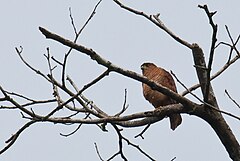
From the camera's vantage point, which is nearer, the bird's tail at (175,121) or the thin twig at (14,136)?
the thin twig at (14,136)

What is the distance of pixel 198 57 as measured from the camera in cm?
373

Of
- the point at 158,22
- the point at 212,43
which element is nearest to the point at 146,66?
the point at 158,22

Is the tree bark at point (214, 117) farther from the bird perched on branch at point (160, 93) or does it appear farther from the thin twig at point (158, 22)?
the bird perched on branch at point (160, 93)

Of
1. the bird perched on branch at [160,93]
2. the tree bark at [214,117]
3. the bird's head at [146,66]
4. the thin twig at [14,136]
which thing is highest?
the bird's head at [146,66]

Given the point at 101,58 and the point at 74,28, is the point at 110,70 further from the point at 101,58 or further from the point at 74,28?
the point at 74,28

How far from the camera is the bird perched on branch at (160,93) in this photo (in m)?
5.27

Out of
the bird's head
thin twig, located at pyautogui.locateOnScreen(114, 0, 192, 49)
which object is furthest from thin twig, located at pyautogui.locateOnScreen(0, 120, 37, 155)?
the bird's head

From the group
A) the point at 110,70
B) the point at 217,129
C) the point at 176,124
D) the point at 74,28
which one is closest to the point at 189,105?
the point at 217,129

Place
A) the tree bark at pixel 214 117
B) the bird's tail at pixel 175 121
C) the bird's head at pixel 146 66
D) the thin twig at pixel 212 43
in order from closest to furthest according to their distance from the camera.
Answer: the thin twig at pixel 212 43 → the tree bark at pixel 214 117 → the bird's tail at pixel 175 121 → the bird's head at pixel 146 66

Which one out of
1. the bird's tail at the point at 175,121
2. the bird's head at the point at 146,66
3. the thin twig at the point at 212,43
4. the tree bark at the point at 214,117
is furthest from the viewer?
the bird's head at the point at 146,66

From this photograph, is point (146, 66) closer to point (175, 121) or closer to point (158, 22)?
point (175, 121)

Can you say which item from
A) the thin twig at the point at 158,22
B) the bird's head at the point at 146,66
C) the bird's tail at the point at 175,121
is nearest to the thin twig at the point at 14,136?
the thin twig at the point at 158,22

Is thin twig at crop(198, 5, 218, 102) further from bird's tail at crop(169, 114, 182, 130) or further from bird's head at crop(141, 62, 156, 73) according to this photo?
bird's head at crop(141, 62, 156, 73)

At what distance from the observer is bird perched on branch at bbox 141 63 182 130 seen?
5270 millimetres
